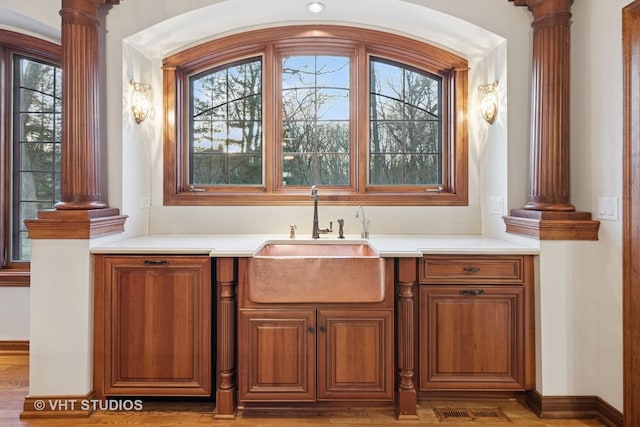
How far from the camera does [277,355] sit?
236 cm

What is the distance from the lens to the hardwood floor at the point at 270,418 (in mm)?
2307

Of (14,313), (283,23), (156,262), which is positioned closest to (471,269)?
(156,262)

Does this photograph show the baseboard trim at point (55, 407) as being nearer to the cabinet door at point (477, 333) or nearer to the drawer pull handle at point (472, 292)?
the cabinet door at point (477, 333)

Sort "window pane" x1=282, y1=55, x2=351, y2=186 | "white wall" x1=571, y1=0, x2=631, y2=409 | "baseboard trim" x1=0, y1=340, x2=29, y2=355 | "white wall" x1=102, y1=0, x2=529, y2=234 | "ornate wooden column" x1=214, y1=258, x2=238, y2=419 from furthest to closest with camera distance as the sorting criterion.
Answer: "window pane" x1=282, y1=55, x2=351, y2=186 < "baseboard trim" x1=0, y1=340, x2=29, y2=355 < "white wall" x1=102, y1=0, x2=529, y2=234 < "ornate wooden column" x1=214, y1=258, x2=238, y2=419 < "white wall" x1=571, y1=0, x2=631, y2=409

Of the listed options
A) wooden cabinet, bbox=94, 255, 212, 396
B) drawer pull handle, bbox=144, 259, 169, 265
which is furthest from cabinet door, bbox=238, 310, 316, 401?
drawer pull handle, bbox=144, 259, 169, 265

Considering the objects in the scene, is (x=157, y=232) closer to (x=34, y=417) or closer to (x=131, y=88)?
(x=131, y=88)

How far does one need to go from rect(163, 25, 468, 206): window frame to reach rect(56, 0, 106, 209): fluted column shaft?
70cm

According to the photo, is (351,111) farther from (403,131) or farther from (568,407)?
(568,407)

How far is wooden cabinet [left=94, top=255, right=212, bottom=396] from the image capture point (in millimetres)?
2402

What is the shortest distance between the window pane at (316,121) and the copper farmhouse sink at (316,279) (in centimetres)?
108

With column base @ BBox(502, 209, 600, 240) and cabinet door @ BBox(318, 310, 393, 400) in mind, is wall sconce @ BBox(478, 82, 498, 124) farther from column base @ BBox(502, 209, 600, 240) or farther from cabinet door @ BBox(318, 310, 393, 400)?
cabinet door @ BBox(318, 310, 393, 400)

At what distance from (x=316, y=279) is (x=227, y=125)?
154 cm

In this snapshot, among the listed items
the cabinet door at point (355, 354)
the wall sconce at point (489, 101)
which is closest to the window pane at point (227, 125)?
the cabinet door at point (355, 354)

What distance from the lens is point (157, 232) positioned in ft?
10.5
